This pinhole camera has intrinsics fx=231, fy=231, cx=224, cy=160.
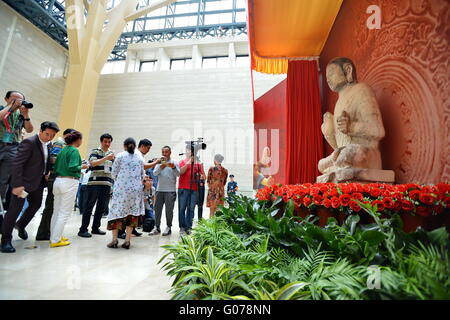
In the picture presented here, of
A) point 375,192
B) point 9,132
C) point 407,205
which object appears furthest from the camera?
point 9,132

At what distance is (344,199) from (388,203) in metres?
0.27

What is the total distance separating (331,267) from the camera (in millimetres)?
1062

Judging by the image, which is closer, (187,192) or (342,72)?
(342,72)

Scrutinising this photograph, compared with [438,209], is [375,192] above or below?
above

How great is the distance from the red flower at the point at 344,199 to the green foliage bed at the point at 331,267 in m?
0.19

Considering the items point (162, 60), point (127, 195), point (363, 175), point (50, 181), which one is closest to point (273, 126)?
point (363, 175)

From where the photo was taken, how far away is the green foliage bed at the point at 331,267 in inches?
32.1

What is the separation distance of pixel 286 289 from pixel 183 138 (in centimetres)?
1040

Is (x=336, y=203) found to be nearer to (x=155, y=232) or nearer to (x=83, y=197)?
(x=155, y=232)

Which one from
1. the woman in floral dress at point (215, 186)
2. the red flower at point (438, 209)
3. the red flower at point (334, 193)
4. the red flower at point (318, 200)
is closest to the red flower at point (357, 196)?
the red flower at point (334, 193)

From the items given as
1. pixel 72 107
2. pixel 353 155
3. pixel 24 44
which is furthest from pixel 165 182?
pixel 24 44

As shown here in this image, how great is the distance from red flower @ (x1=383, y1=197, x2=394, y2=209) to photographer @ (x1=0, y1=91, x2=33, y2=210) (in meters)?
3.49

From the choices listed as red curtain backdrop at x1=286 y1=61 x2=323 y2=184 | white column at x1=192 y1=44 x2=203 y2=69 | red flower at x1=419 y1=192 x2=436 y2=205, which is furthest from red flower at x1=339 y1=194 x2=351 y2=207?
white column at x1=192 y1=44 x2=203 y2=69

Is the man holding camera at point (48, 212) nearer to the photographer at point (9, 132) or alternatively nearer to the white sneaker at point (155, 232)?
the photographer at point (9, 132)
